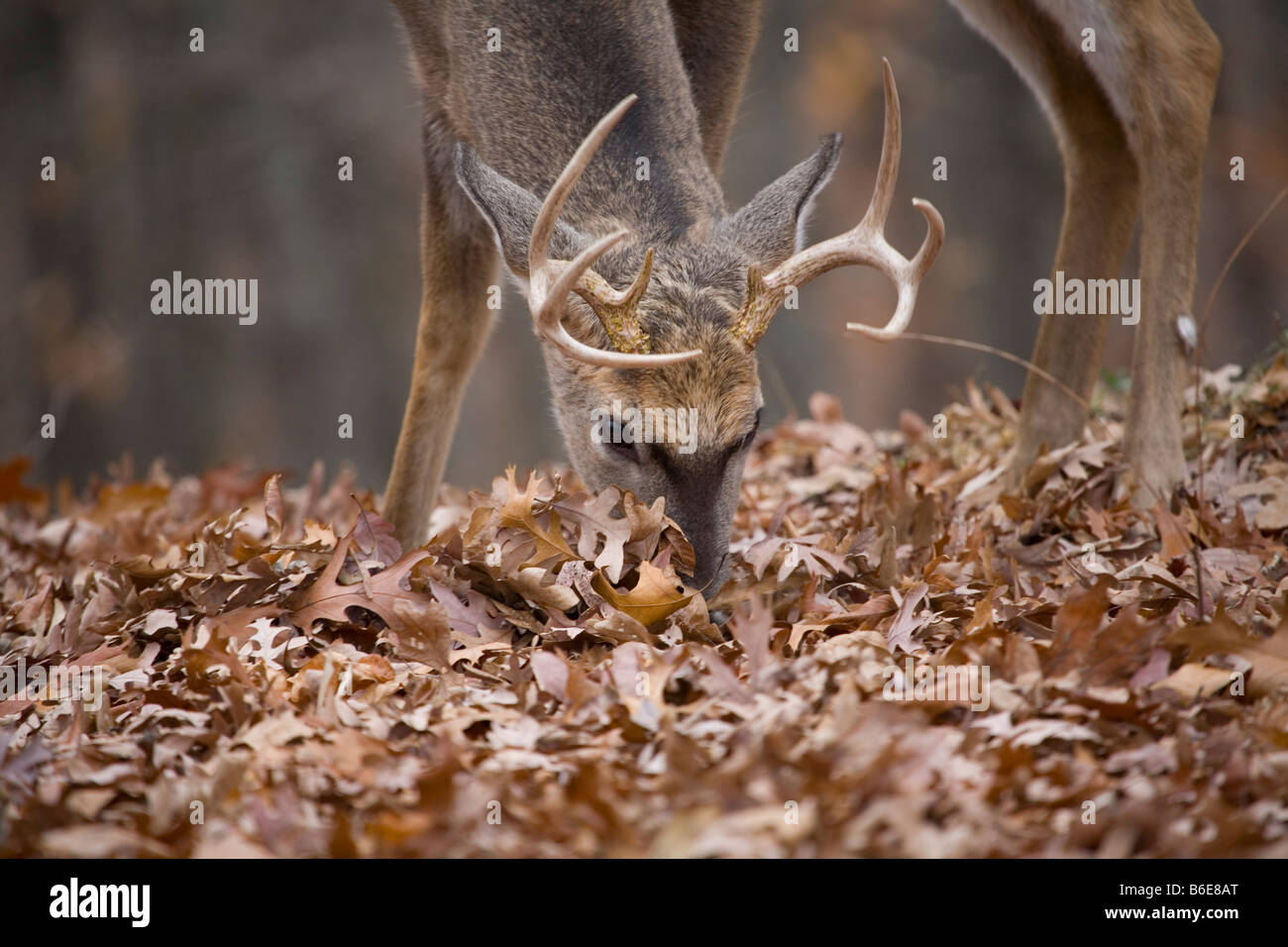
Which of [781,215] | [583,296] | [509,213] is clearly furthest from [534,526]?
[781,215]

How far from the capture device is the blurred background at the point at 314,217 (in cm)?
1684

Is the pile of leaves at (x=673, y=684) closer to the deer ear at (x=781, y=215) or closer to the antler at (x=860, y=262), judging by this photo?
the antler at (x=860, y=262)

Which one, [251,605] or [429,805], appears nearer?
[429,805]

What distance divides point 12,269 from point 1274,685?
17.0m

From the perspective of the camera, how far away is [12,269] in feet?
54.7

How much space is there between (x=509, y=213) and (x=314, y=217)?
14.1 metres

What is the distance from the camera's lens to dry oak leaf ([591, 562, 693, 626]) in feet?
12.5
